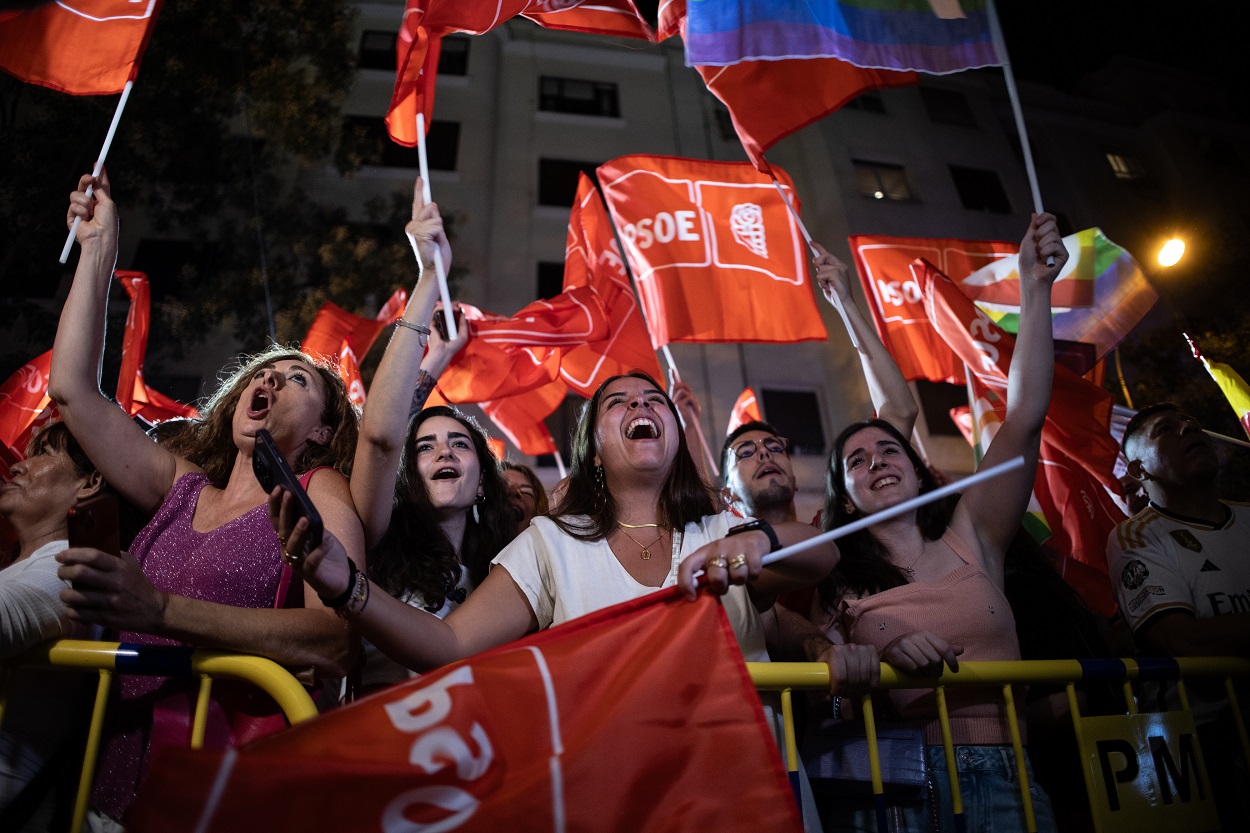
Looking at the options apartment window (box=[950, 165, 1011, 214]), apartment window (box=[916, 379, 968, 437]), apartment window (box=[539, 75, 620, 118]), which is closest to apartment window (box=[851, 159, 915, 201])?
apartment window (box=[950, 165, 1011, 214])

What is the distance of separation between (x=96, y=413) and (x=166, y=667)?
39.5 inches

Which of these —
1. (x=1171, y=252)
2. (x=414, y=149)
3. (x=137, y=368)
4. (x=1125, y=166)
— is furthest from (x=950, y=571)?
(x=1125, y=166)

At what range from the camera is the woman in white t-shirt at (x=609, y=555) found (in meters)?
2.00

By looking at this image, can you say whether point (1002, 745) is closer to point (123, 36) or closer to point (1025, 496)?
point (1025, 496)

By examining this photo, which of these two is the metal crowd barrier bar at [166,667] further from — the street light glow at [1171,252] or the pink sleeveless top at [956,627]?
the street light glow at [1171,252]

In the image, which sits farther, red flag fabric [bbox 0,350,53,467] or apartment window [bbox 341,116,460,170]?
apartment window [bbox 341,116,460,170]

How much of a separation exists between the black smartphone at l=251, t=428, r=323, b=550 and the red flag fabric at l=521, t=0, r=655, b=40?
326cm

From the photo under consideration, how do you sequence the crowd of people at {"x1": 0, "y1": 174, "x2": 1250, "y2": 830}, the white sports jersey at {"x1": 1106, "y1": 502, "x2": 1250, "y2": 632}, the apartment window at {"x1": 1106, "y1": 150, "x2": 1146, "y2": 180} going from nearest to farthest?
the crowd of people at {"x1": 0, "y1": 174, "x2": 1250, "y2": 830}
the white sports jersey at {"x1": 1106, "y1": 502, "x2": 1250, "y2": 632}
the apartment window at {"x1": 1106, "y1": 150, "x2": 1146, "y2": 180}

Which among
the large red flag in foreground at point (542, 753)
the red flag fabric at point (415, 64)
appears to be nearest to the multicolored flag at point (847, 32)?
the red flag fabric at point (415, 64)

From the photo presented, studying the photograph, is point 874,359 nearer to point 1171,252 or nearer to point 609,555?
point 609,555

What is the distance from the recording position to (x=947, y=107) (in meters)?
18.7

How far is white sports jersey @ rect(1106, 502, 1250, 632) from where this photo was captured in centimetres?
301

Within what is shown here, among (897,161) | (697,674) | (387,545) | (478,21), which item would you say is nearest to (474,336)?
(478,21)

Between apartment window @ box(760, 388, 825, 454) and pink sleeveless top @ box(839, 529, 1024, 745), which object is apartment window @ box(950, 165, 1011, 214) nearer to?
apartment window @ box(760, 388, 825, 454)
